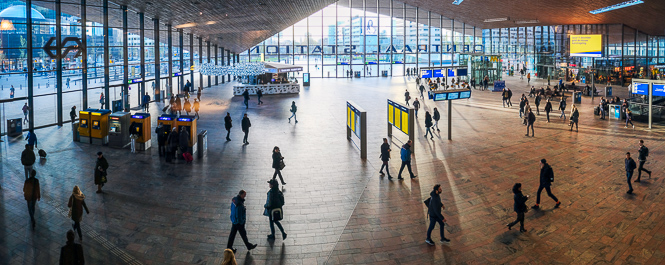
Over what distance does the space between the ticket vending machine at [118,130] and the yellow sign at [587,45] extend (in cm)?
3698

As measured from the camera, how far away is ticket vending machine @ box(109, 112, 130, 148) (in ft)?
55.1

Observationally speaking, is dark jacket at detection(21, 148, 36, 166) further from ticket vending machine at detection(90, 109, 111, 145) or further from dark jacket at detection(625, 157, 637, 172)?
dark jacket at detection(625, 157, 637, 172)

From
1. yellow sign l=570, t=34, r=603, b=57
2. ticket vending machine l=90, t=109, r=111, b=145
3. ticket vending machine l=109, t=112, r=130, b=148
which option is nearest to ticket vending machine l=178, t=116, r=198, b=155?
ticket vending machine l=109, t=112, r=130, b=148

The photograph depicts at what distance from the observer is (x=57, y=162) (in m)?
14.4

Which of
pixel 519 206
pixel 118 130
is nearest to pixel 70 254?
pixel 519 206

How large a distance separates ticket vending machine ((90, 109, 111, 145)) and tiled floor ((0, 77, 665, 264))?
53cm

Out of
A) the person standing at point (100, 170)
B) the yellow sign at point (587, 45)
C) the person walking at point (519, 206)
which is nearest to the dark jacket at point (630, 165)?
the person walking at point (519, 206)

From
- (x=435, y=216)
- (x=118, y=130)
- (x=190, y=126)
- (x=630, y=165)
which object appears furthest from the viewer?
(x=118, y=130)

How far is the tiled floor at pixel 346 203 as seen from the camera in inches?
318

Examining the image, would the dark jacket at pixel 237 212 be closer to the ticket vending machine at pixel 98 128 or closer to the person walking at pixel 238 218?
the person walking at pixel 238 218

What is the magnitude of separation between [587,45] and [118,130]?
38.1 m

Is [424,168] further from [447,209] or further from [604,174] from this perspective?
[604,174]

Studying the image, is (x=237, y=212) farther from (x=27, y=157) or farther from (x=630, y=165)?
(x=630, y=165)

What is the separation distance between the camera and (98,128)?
17.2 metres
